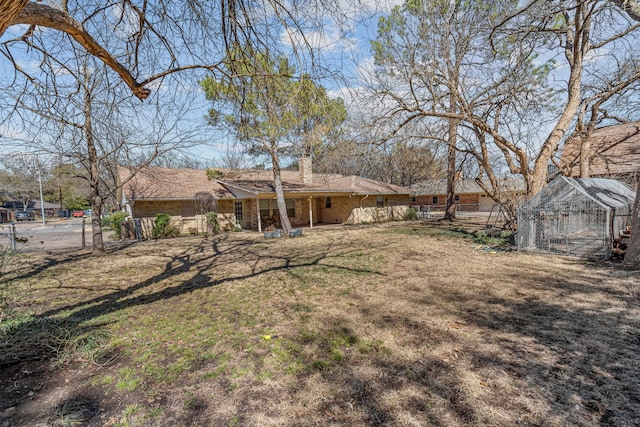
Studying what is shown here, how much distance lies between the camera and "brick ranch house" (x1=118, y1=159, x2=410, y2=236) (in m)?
16.0

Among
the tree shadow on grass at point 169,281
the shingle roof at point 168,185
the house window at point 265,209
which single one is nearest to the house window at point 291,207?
the house window at point 265,209

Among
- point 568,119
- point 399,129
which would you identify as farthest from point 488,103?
point 399,129

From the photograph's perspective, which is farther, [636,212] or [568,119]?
[568,119]

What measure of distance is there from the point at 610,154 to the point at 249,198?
1942 cm

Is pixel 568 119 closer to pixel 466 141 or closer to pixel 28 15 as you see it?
pixel 466 141

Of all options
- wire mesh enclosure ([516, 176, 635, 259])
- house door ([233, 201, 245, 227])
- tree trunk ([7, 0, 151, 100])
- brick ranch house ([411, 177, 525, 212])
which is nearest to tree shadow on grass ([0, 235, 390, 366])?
tree trunk ([7, 0, 151, 100])

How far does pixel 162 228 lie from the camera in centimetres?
1532

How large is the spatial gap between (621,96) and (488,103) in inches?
189

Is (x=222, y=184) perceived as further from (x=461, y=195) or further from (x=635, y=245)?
(x=461, y=195)

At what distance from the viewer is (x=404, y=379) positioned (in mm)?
2816

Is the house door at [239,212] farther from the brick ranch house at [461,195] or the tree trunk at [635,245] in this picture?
the brick ranch house at [461,195]

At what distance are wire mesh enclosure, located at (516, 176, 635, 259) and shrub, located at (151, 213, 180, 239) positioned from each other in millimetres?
16212

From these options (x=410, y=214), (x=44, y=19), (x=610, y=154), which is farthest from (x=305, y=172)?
(x=44, y=19)

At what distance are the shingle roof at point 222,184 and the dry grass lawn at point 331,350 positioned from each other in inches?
368
